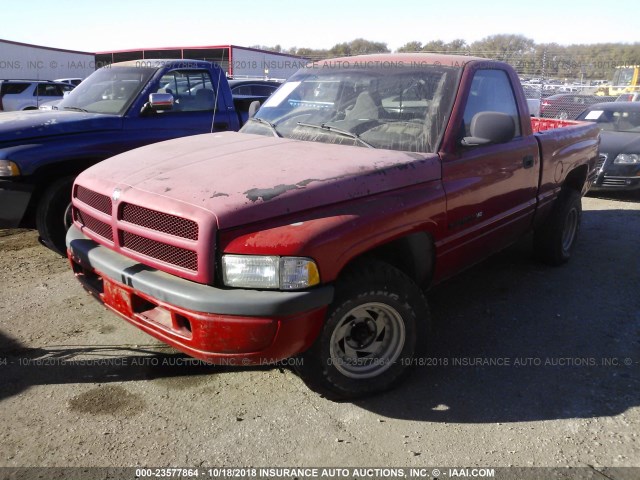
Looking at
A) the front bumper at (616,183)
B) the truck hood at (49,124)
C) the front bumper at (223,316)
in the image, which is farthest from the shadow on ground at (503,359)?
the front bumper at (616,183)

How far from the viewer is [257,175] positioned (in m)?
2.73

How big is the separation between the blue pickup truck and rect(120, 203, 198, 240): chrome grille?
2.22 m

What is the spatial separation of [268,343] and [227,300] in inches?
11.2

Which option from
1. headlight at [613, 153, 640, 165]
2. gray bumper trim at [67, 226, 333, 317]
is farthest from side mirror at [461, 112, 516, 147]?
headlight at [613, 153, 640, 165]

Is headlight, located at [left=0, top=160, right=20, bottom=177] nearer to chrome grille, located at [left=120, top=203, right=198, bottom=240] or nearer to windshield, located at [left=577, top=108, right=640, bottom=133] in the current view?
chrome grille, located at [left=120, top=203, right=198, bottom=240]

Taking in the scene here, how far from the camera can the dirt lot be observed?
2.56 meters

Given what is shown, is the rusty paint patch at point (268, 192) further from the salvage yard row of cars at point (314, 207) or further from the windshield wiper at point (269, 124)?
the windshield wiper at point (269, 124)

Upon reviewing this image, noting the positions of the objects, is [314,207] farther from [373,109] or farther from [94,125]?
[94,125]

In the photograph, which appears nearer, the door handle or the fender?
the fender

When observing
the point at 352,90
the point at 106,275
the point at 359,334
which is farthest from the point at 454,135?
the point at 106,275

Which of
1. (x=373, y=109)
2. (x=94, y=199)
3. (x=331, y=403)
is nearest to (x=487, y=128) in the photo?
(x=373, y=109)

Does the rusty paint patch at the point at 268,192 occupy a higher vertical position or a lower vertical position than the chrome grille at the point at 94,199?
higher

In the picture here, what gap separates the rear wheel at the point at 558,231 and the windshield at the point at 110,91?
433 centimetres

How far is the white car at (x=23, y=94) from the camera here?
15906 mm
